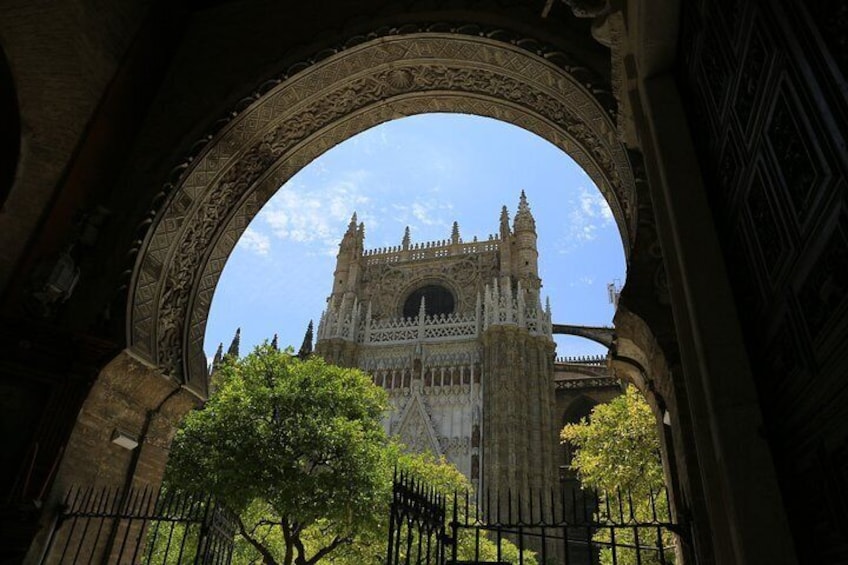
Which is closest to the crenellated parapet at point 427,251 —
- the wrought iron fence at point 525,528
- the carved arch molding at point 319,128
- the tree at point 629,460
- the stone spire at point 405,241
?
the stone spire at point 405,241

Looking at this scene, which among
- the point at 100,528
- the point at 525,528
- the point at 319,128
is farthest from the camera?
the point at 525,528

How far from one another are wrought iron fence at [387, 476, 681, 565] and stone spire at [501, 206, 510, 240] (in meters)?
14.6

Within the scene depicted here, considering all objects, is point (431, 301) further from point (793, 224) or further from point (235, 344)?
point (793, 224)

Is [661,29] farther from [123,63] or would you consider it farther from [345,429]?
[345,429]

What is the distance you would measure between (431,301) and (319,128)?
28.1m

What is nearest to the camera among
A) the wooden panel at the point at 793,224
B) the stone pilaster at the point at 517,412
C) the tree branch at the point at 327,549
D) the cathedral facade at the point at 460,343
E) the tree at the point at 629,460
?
the wooden panel at the point at 793,224

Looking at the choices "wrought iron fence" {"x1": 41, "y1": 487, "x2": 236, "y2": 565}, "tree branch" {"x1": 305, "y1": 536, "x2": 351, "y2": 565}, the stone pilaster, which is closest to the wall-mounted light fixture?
"wrought iron fence" {"x1": 41, "y1": 487, "x2": 236, "y2": 565}

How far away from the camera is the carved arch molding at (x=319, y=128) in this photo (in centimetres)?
495

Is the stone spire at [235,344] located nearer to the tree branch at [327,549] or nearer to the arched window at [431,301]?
the arched window at [431,301]

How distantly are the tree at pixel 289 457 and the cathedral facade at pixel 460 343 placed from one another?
11.2 meters

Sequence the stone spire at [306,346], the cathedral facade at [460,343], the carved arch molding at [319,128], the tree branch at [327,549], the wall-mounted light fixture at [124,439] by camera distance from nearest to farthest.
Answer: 1. the wall-mounted light fixture at [124,439]
2. the carved arch molding at [319,128]
3. the tree branch at [327,549]
4. the cathedral facade at [460,343]
5. the stone spire at [306,346]

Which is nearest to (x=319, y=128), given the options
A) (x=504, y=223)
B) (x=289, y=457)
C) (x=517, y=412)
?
(x=289, y=457)

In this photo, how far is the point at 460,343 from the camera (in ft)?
98.5

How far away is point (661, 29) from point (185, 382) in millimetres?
4787
